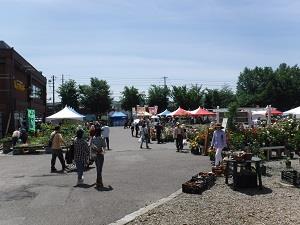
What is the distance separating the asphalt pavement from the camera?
33.8 feet

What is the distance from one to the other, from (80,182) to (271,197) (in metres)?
5.83

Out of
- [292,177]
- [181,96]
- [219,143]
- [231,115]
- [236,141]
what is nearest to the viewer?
[292,177]

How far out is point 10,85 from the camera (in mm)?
47719

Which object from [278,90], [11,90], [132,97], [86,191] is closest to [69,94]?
[132,97]

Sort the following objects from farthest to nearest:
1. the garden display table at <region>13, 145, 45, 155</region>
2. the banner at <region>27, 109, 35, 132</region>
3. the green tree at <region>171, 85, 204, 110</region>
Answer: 1. the green tree at <region>171, 85, 204, 110</region>
2. the banner at <region>27, 109, 35, 132</region>
3. the garden display table at <region>13, 145, 45, 155</region>

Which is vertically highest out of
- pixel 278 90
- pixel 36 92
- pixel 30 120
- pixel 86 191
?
pixel 278 90

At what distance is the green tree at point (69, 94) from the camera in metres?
103

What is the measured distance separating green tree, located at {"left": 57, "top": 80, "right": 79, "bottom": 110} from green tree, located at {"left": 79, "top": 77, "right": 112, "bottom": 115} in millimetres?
1582

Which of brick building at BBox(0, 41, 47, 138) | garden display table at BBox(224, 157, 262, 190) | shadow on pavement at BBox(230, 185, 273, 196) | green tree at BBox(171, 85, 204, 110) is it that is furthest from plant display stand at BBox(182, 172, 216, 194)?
green tree at BBox(171, 85, 204, 110)

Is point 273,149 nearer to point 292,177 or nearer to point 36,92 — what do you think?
point 292,177

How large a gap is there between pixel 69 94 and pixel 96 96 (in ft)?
17.9

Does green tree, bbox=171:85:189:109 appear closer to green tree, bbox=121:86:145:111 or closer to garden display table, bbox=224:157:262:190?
green tree, bbox=121:86:145:111

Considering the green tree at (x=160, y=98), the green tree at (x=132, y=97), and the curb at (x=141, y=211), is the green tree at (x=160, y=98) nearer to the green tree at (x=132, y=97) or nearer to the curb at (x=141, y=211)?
the green tree at (x=132, y=97)

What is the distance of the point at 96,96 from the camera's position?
10488 centimetres
